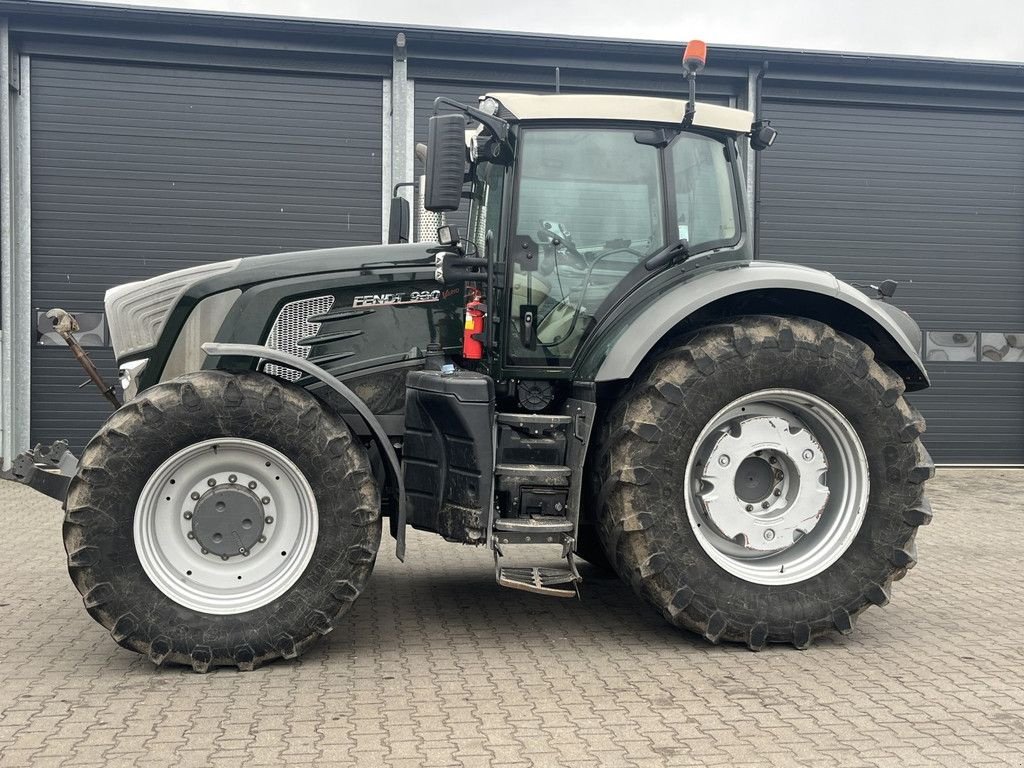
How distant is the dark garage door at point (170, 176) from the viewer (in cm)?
1192

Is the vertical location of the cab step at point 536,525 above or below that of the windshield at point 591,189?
below

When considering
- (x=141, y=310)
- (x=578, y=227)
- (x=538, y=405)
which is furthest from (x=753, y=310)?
(x=141, y=310)

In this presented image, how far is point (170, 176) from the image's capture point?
39.7ft

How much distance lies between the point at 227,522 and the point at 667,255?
2.45 meters

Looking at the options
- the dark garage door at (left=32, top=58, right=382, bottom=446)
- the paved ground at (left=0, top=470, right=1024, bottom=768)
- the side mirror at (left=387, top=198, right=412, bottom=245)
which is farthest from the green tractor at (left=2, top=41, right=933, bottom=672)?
the dark garage door at (left=32, top=58, right=382, bottom=446)

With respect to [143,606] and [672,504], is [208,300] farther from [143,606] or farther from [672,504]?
[672,504]

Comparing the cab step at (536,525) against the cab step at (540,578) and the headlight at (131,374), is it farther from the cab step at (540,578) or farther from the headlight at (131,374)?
the headlight at (131,374)

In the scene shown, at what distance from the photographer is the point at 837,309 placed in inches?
206

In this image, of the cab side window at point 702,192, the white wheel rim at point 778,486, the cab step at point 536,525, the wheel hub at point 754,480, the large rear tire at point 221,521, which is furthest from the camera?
the cab side window at point 702,192

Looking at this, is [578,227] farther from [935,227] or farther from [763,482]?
[935,227]

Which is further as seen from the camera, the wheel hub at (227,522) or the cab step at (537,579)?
the cab step at (537,579)

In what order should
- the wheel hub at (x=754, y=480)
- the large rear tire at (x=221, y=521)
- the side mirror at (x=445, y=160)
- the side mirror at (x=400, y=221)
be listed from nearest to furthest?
the large rear tire at (x=221, y=521) → the side mirror at (x=445, y=160) → the wheel hub at (x=754, y=480) → the side mirror at (x=400, y=221)

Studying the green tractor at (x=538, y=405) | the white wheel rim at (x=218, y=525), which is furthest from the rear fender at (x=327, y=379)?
the white wheel rim at (x=218, y=525)

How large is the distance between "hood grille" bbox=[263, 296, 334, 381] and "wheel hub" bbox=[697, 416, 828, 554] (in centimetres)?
202
